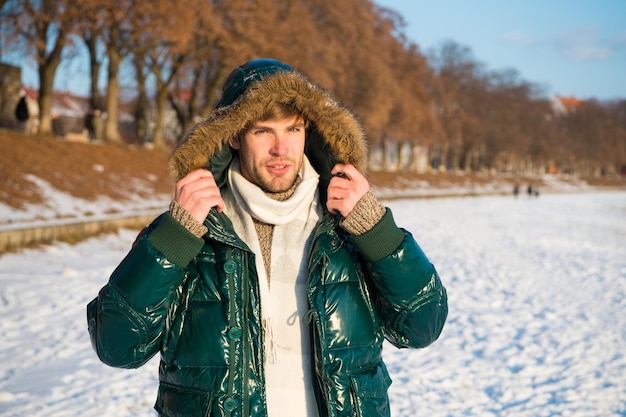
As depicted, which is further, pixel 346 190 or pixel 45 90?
pixel 45 90

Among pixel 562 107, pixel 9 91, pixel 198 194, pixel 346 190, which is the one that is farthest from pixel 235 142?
pixel 562 107

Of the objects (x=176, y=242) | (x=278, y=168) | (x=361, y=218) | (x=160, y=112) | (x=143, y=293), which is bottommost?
(x=143, y=293)

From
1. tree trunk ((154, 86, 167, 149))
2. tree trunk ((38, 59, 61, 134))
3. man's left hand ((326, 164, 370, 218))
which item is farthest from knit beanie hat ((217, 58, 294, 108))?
tree trunk ((154, 86, 167, 149))

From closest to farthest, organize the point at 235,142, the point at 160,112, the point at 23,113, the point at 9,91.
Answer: the point at 235,142
the point at 23,113
the point at 9,91
the point at 160,112

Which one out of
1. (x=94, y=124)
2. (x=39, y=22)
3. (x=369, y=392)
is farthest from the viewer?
(x=94, y=124)

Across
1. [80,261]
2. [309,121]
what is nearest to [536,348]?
[309,121]

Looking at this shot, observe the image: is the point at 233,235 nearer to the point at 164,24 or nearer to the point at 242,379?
the point at 242,379

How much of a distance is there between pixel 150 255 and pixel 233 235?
30 cm

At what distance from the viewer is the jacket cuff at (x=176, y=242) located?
2.23 meters

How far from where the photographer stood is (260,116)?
250 centimetres

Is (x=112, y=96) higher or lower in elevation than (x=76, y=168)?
higher

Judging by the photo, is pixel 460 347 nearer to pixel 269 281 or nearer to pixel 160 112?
pixel 269 281

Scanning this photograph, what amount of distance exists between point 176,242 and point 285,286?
0.44 m

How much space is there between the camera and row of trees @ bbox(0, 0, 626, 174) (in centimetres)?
2348
